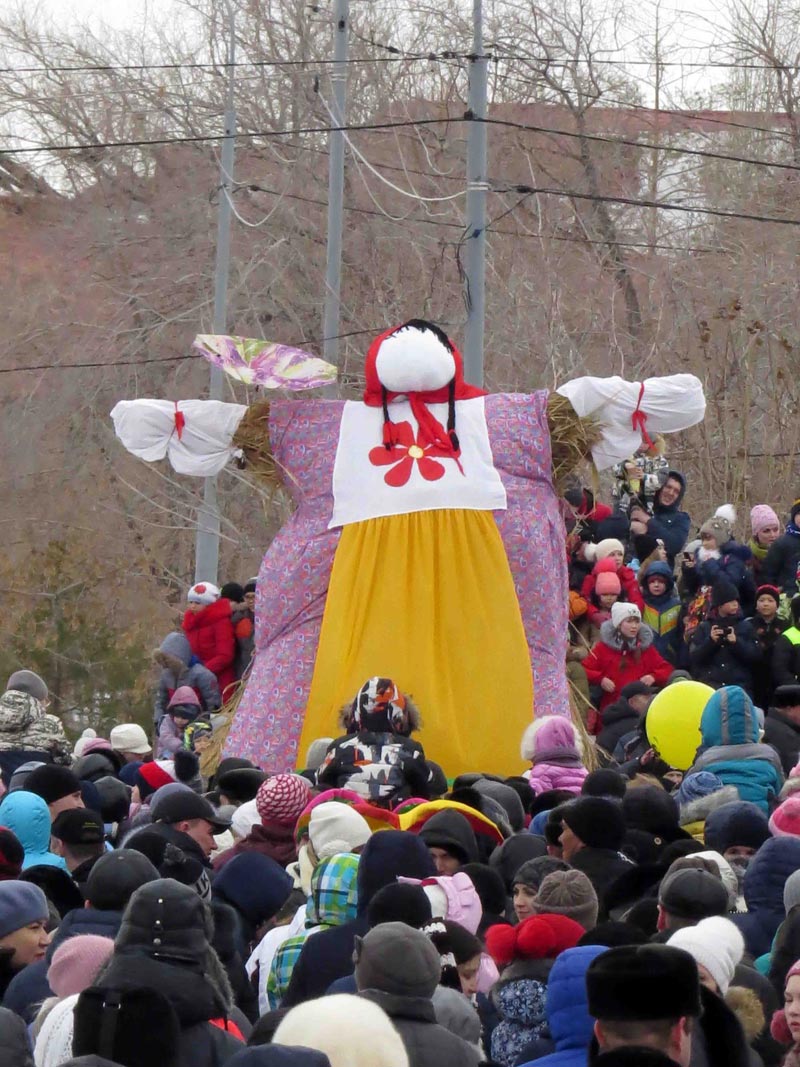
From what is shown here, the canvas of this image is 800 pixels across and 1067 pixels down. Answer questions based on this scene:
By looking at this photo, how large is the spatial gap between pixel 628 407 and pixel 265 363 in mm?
2164

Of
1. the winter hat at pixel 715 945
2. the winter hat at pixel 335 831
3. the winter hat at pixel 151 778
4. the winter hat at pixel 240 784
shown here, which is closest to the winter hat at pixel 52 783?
the winter hat at pixel 240 784

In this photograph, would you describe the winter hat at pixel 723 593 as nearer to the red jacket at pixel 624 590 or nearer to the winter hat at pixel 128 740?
the red jacket at pixel 624 590

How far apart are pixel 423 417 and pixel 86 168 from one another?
→ 22.0 meters

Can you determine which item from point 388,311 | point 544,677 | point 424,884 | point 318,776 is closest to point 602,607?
point 544,677

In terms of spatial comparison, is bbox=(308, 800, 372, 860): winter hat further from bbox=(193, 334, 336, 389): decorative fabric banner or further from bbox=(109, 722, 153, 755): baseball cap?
bbox=(193, 334, 336, 389): decorative fabric banner

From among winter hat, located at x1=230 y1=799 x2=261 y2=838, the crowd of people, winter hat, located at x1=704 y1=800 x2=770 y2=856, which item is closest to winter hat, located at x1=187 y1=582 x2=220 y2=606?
the crowd of people

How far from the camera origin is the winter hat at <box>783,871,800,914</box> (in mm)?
5664

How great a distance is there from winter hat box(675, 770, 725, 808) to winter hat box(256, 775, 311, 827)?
141cm

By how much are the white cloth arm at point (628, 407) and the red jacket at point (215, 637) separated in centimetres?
308

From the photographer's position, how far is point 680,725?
8.91 metres

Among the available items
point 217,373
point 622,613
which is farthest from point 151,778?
point 217,373

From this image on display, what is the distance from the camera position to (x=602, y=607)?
1335cm

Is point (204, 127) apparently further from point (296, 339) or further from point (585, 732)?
point (585, 732)

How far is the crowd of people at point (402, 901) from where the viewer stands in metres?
4.12
